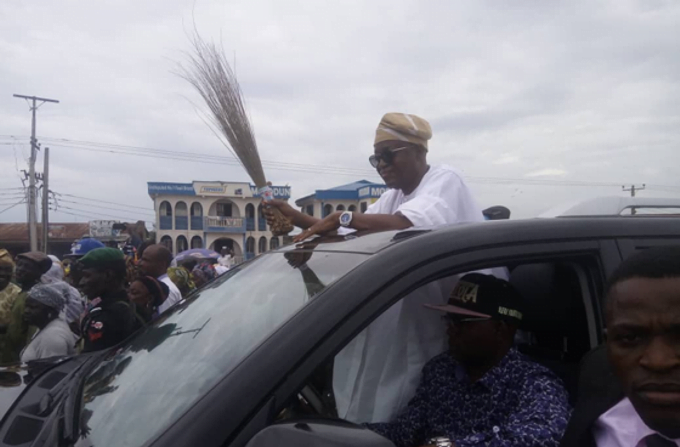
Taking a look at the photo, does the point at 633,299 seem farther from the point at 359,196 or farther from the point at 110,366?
the point at 359,196

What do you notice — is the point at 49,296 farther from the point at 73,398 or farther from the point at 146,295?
the point at 73,398

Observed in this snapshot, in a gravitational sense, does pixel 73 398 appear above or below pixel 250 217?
above

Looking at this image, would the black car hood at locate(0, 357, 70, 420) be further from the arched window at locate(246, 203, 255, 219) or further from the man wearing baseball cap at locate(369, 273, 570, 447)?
the arched window at locate(246, 203, 255, 219)

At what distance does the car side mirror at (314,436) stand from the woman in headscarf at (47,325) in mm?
3046

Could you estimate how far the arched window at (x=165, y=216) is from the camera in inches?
1373

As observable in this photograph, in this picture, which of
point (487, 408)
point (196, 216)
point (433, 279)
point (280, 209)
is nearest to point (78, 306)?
point (280, 209)

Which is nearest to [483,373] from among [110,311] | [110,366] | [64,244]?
[110,366]

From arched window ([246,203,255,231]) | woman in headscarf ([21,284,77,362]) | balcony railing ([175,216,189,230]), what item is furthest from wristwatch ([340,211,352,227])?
arched window ([246,203,255,231])

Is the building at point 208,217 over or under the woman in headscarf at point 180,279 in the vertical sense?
under

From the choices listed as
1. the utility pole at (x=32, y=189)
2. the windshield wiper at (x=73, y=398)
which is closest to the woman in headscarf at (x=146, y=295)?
the windshield wiper at (x=73, y=398)

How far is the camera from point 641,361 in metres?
1.12

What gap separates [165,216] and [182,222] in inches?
41.8

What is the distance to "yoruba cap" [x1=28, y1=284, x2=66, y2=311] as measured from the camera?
153 inches

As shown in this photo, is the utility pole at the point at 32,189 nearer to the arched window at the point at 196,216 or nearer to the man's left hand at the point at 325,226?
the arched window at the point at 196,216
